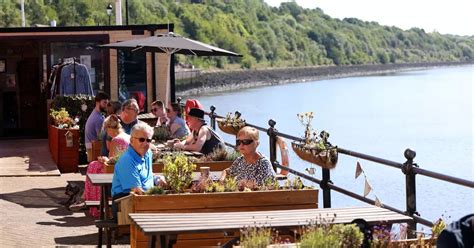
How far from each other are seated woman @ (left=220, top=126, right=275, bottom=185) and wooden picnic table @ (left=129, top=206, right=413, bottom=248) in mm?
1226

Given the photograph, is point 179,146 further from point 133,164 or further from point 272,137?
point 133,164

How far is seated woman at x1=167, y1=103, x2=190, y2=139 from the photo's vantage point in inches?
461

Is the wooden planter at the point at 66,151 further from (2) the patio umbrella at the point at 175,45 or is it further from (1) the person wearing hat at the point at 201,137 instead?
(1) the person wearing hat at the point at 201,137

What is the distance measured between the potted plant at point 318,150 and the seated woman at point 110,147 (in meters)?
1.59

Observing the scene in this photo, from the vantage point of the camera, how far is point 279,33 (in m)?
138

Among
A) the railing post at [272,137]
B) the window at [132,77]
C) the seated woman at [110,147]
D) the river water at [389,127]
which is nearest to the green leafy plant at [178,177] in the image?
the seated woman at [110,147]

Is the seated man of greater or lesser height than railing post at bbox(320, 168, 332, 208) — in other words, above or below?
above

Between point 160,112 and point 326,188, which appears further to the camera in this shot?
point 160,112

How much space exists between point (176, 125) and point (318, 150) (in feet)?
10.0

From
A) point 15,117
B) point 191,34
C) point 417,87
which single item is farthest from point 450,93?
point 15,117

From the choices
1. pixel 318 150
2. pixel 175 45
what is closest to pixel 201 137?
pixel 318 150

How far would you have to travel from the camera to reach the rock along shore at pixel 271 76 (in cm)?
9306

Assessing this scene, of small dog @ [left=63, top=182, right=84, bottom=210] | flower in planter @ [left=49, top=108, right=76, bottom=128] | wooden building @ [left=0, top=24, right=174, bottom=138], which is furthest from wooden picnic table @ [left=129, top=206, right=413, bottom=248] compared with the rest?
wooden building @ [left=0, top=24, right=174, bottom=138]

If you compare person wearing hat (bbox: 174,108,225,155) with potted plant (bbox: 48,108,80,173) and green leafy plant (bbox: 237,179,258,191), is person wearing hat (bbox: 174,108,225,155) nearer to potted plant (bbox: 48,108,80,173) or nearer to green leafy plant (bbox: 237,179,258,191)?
green leafy plant (bbox: 237,179,258,191)
